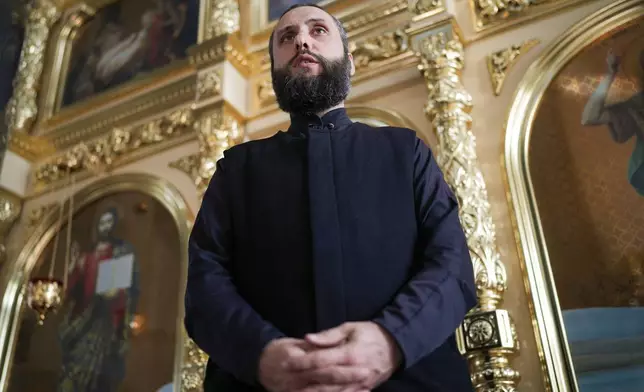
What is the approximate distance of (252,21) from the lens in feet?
15.8

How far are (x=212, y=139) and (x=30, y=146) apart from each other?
7.43 ft

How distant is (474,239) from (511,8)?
1583 millimetres

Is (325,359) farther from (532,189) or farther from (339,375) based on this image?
(532,189)

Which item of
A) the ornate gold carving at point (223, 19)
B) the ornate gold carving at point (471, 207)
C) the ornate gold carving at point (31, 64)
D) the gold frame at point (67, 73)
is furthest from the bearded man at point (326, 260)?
the ornate gold carving at point (31, 64)

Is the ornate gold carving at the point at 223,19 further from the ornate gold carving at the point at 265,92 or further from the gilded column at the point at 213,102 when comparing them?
the ornate gold carving at the point at 265,92

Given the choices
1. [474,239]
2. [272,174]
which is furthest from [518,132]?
[272,174]

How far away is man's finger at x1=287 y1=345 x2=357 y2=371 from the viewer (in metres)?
1.02

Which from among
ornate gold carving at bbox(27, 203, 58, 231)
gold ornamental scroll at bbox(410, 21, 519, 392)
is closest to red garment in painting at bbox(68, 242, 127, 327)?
ornate gold carving at bbox(27, 203, 58, 231)

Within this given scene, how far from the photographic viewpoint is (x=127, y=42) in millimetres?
5508

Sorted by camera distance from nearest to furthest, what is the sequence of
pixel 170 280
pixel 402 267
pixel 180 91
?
pixel 402 267 < pixel 170 280 < pixel 180 91

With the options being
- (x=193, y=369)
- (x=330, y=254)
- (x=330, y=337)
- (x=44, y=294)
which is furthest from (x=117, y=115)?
(x=330, y=337)

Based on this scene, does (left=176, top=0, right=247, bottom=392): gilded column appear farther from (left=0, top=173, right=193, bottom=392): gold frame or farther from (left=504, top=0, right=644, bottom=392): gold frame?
(left=504, top=0, right=644, bottom=392): gold frame

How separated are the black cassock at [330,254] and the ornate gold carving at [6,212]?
4.07 meters

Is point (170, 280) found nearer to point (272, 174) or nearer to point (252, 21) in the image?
point (252, 21)
